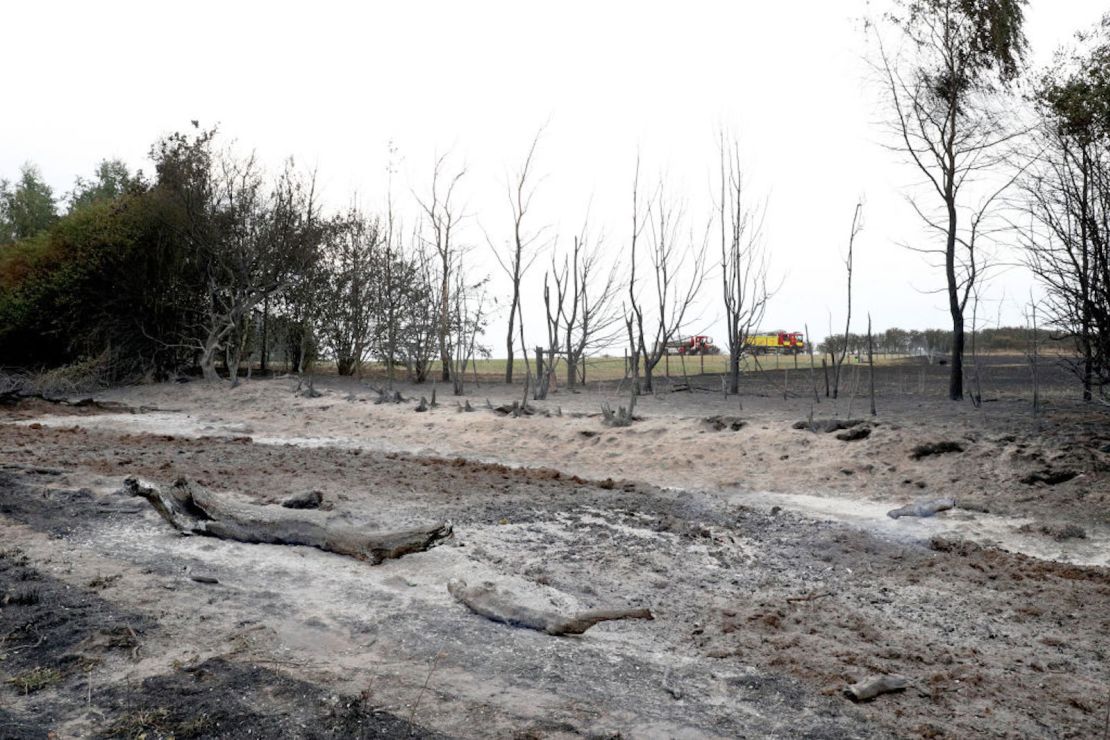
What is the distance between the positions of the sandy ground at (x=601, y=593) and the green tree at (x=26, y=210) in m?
27.4

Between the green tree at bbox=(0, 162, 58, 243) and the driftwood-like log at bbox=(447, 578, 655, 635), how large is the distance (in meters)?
36.1

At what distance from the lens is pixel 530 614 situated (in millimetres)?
5039

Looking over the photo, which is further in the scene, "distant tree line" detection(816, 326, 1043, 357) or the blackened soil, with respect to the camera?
"distant tree line" detection(816, 326, 1043, 357)

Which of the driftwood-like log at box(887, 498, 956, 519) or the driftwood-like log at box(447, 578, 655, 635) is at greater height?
the driftwood-like log at box(447, 578, 655, 635)

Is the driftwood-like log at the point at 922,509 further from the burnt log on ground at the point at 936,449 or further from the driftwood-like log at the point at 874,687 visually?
the driftwood-like log at the point at 874,687

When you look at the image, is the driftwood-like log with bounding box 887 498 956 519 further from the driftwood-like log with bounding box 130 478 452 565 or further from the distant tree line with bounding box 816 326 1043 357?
the distant tree line with bounding box 816 326 1043 357

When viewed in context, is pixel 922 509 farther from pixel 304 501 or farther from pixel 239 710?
pixel 239 710

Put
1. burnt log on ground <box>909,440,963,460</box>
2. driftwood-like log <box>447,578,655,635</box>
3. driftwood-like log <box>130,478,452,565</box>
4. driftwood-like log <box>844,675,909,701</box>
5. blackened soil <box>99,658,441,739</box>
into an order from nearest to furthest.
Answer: blackened soil <box>99,658,441,739</box>
driftwood-like log <box>844,675,909,701</box>
driftwood-like log <box>447,578,655,635</box>
driftwood-like log <box>130,478,452,565</box>
burnt log on ground <box>909,440,963,460</box>

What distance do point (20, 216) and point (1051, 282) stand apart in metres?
38.7

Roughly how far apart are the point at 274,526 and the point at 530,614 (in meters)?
2.62

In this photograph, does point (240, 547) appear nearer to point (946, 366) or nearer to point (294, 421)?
point (294, 421)

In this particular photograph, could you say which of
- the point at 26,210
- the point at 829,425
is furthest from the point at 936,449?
the point at 26,210

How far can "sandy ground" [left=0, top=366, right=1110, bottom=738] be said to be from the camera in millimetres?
3930

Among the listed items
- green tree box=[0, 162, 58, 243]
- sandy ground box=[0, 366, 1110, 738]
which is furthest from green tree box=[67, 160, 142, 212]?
sandy ground box=[0, 366, 1110, 738]
